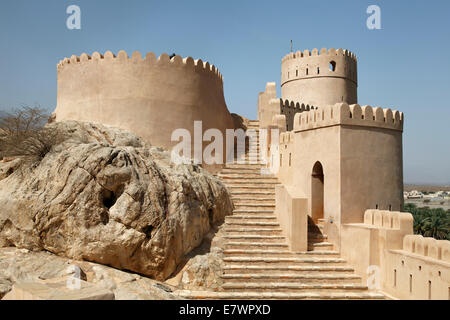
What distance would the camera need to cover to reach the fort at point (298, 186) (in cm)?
895

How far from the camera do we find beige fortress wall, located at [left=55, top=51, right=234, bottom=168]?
11.6 meters

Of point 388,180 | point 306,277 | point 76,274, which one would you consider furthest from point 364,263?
point 76,274

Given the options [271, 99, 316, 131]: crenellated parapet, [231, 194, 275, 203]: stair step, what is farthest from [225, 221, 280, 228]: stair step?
[271, 99, 316, 131]: crenellated parapet

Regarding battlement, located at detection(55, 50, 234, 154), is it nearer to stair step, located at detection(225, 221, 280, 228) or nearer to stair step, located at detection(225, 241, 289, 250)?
stair step, located at detection(225, 221, 280, 228)

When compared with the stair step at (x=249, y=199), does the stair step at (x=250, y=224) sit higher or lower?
lower

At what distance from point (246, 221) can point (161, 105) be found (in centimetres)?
432

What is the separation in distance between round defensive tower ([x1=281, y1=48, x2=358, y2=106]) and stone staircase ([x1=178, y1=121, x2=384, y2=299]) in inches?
369

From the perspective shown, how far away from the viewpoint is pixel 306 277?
9.28 metres

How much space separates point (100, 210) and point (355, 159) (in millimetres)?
6636

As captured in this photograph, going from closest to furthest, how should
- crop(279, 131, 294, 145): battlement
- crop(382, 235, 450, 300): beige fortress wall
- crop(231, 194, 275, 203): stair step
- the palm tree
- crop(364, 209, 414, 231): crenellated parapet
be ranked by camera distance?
crop(382, 235, 450, 300): beige fortress wall → crop(364, 209, 414, 231): crenellated parapet → crop(231, 194, 275, 203): stair step → crop(279, 131, 294, 145): battlement → the palm tree

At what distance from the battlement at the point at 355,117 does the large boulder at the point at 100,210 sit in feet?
15.0

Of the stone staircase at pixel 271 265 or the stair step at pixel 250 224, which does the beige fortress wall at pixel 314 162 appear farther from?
the stair step at pixel 250 224

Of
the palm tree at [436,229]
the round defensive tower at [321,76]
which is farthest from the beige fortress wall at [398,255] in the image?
the palm tree at [436,229]
